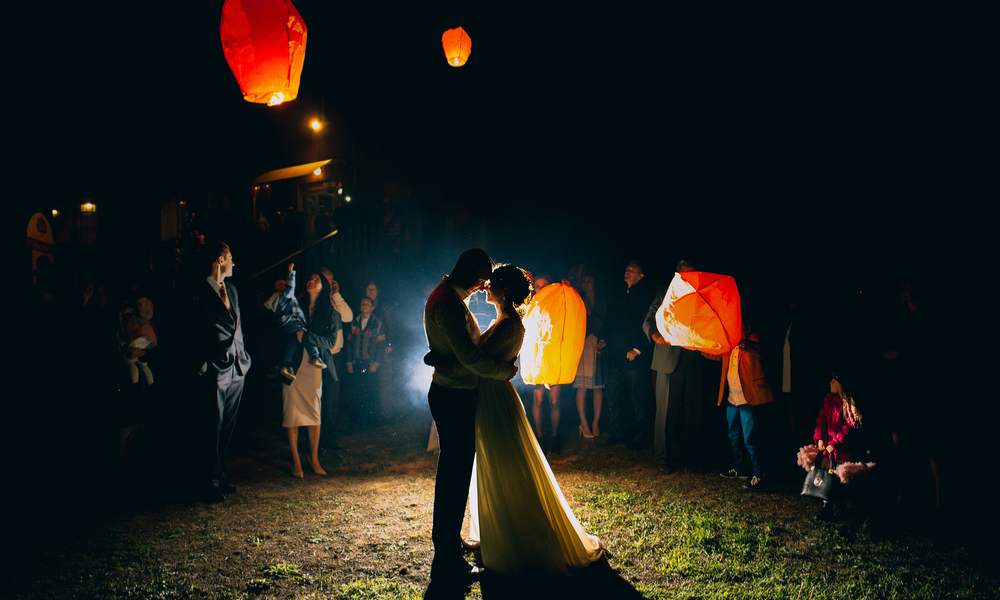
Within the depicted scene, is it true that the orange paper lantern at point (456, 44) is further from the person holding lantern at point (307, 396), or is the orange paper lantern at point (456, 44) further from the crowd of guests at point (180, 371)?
the person holding lantern at point (307, 396)

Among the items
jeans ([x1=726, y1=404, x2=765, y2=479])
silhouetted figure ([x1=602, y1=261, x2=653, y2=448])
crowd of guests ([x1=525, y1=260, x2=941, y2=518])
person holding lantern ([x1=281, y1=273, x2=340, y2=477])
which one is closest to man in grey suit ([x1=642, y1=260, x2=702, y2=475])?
crowd of guests ([x1=525, y1=260, x2=941, y2=518])

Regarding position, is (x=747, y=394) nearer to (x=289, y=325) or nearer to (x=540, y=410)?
Answer: (x=540, y=410)

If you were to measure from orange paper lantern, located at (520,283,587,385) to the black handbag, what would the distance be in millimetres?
2226

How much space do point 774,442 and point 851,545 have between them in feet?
Answer: 8.70

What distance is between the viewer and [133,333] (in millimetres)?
5867

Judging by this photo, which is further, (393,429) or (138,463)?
(393,429)

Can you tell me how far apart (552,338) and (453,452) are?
1.73m

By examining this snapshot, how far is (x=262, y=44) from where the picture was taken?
363 cm

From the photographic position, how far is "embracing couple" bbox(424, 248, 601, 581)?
10.5ft

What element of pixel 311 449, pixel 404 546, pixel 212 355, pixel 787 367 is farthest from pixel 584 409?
pixel 212 355

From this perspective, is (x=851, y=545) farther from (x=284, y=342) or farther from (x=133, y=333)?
(x=133, y=333)

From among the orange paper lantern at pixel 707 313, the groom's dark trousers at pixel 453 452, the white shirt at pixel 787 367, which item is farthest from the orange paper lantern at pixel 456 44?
the white shirt at pixel 787 367

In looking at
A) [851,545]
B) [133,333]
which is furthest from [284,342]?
[851,545]

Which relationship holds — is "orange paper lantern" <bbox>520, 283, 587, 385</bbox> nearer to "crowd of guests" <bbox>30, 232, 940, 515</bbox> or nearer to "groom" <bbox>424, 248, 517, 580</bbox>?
"groom" <bbox>424, 248, 517, 580</bbox>
